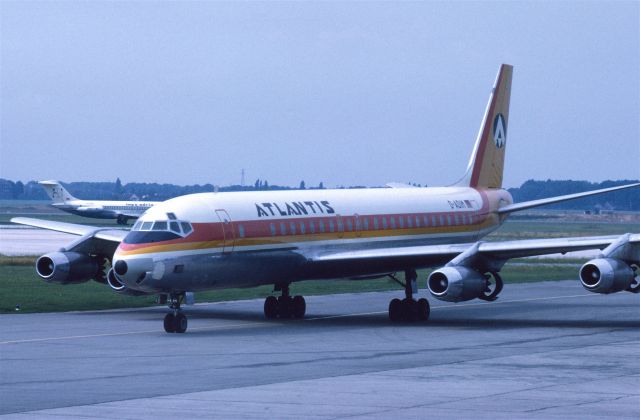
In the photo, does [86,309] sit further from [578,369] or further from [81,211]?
[81,211]

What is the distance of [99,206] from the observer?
469 feet

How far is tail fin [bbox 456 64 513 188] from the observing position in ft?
151

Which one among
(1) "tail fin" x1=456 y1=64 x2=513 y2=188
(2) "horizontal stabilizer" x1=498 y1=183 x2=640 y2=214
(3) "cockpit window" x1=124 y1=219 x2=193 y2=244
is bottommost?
(3) "cockpit window" x1=124 y1=219 x2=193 y2=244

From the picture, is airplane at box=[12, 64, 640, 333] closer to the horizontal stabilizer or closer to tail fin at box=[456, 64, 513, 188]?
the horizontal stabilizer

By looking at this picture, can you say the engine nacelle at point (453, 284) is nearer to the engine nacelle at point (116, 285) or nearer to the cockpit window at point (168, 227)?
the cockpit window at point (168, 227)

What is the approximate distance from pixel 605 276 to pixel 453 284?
156 inches

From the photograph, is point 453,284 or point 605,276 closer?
point 605,276

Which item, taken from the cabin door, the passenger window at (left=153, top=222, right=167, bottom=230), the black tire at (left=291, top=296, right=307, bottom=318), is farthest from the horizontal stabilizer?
the passenger window at (left=153, top=222, right=167, bottom=230)

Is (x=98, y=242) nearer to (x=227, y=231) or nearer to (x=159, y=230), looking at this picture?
(x=227, y=231)

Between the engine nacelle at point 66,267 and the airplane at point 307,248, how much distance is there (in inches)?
1.2

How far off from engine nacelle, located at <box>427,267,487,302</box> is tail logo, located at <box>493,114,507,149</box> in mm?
14696

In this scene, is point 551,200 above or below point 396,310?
above

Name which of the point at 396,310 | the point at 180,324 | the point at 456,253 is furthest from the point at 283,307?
the point at 180,324

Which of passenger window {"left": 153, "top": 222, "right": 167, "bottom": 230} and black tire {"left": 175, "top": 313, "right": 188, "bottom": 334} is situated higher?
passenger window {"left": 153, "top": 222, "right": 167, "bottom": 230}
